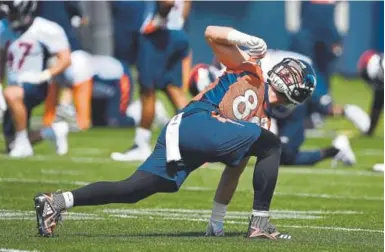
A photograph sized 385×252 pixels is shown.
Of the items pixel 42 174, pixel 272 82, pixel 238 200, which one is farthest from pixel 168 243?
pixel 42 174

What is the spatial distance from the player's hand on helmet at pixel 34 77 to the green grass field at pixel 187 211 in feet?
2.32

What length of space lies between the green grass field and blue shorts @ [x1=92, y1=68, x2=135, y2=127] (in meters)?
2.95

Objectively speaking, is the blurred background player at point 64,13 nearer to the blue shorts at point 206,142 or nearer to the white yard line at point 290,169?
the white yard line at point 290,169

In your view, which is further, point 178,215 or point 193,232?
point 178,215

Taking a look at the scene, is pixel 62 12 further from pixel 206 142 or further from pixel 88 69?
pixel 206 142

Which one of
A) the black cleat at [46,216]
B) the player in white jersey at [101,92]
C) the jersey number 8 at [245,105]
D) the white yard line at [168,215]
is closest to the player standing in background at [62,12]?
the player in white jersey at [101,92]

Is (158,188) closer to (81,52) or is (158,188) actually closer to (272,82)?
(272,82)

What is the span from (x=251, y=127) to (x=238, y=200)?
276 centimetres

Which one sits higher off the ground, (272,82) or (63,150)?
(272,82)

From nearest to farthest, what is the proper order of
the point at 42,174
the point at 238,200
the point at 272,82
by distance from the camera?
1. the point at 272,82
2. the point at 238,200
3. the point at 42,174

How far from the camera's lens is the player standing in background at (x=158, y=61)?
13.0 m

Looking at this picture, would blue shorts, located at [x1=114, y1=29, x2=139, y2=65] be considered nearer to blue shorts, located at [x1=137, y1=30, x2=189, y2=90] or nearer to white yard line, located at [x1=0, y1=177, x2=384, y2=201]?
blue shorts, located at [x1=137, y1=30, x2=189, y2=90]

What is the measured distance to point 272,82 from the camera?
7.55 m

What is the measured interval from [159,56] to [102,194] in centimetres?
594
